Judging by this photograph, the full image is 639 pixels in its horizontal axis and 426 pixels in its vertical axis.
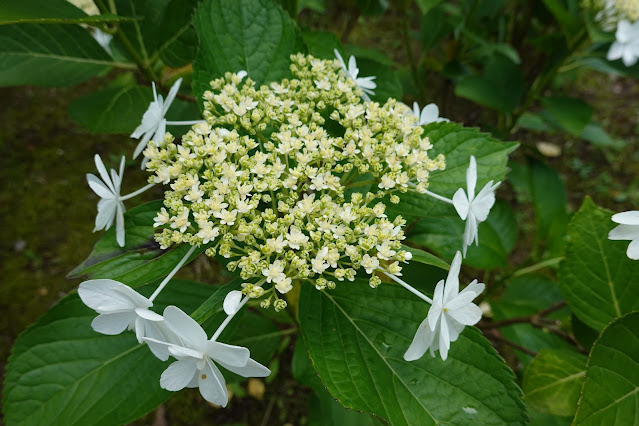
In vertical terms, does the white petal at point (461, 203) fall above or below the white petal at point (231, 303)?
above

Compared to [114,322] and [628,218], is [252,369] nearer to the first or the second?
[114,322]

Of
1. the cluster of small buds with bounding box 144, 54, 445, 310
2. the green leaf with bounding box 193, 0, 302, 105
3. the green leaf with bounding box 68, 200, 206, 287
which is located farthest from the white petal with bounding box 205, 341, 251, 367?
the green leaf with bounding box 193, 0, 302, 105

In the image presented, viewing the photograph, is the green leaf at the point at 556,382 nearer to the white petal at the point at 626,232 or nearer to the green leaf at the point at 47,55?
the white petal at the point at 626,232

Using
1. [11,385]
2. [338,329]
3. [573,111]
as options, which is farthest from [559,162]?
[11,385]

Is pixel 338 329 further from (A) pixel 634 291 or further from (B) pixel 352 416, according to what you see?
(A) pixel 634 291

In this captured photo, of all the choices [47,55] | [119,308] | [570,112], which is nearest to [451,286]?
[119,308]

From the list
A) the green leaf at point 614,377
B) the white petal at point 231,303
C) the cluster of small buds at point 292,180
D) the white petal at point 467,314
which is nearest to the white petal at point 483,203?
the cluster of small buds at point 292,180
